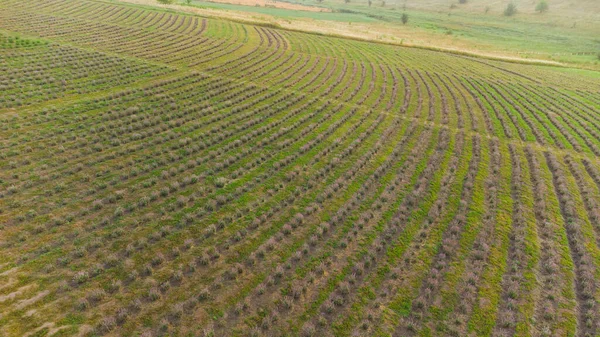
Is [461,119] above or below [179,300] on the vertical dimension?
above

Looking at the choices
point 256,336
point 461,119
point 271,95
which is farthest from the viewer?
point 271,95

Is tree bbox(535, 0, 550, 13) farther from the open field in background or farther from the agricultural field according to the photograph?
the agricultural field

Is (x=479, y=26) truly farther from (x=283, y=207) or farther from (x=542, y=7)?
(x=283, y=207)

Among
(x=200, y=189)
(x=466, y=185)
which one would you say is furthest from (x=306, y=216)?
(x=466, y=185)

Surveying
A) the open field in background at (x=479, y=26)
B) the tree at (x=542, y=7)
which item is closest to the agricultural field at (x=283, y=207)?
the open field in background at (x=479, y=26)

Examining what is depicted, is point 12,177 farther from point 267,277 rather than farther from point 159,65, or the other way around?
point 159,65

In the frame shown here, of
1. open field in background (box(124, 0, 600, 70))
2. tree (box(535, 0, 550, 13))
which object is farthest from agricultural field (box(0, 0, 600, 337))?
tree (box(535, 0, 550, 13))

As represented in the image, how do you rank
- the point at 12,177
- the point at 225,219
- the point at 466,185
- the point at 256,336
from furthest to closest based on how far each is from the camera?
the point at 466,185
the point at 12,177
the point at 225,219
the point at 256,336
